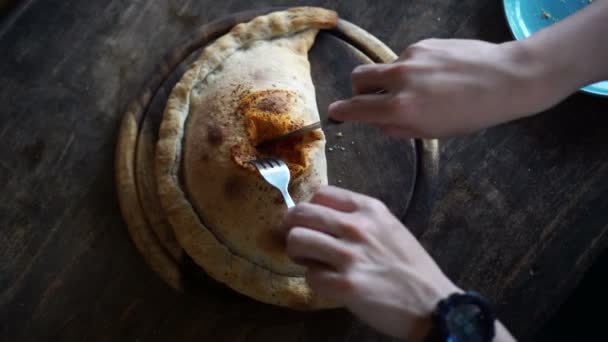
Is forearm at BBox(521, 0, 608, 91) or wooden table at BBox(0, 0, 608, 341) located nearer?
forearm at BBox(521, 0, 608, 91)

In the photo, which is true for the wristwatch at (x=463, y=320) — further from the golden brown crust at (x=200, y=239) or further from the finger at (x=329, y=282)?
the golden brown crust at (x=200, y=239)

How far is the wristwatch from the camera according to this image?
0.69 meters

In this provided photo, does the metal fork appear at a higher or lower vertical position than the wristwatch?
higher

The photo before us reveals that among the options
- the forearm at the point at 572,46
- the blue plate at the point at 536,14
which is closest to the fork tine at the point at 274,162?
the forearm at the point at 572,46

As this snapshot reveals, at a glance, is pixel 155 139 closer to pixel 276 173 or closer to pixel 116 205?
pixel 116 205

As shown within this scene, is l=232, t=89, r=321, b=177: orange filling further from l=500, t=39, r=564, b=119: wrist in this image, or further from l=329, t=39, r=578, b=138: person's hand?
l=500, t=39, r=564, b=119: wrist

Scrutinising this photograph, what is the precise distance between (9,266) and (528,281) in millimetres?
1085

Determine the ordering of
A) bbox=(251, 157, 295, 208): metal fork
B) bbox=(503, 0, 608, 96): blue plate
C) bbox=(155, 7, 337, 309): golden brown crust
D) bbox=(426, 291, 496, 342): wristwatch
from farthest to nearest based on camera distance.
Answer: bbox=(503, 0, 608, 96): blue plate → bbox=(155, 7, 337, 309): golden brown crust → bbox=(251, 157, 295, 208): metal fork → bbox=(426, 291, 496, 342): wristwatch

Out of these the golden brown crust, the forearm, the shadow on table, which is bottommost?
the shadow on table

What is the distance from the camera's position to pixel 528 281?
3.84ft

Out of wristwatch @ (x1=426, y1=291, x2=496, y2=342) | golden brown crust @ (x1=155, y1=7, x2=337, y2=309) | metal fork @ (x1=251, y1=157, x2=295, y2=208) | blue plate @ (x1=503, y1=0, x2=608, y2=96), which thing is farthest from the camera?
blue plate @ (x1=503, y1=0, x2=608, y2=96)

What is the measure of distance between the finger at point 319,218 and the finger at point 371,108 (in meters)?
0.15

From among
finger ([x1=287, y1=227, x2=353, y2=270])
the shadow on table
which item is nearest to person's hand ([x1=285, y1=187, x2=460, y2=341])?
finger ([x1=287, y1=227, x2=353, y2=270])

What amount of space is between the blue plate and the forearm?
0.42 meters
